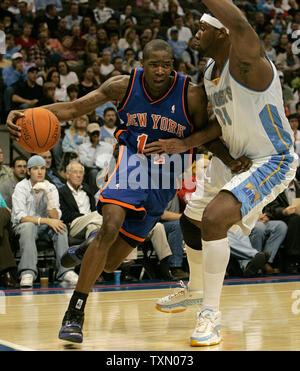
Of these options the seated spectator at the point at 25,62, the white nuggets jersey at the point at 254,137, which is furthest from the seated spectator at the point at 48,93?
the white nuggets jersey at the point at 254,137

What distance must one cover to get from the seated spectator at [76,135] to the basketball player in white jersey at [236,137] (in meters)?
5.13

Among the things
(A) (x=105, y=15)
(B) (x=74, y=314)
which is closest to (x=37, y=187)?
(B) (x=74, y=314)

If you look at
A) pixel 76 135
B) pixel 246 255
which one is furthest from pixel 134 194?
pixel 76 135

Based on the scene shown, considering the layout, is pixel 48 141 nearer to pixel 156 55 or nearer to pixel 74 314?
pixel 156 55

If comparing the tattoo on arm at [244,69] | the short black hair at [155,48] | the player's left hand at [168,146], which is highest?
the short black hair at [155,48]

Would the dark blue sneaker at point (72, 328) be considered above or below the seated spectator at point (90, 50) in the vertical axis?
below

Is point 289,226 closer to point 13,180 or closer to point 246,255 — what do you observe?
point 246,255

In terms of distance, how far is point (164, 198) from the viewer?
180 inches

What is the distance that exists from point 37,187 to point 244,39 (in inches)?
188

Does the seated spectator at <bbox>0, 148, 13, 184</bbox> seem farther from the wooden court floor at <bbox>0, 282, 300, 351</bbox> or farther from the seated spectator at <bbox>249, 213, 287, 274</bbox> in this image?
the seated spectator at <bbox>249, 213, 287, 274</bbox>

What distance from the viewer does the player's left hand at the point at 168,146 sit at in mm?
4320

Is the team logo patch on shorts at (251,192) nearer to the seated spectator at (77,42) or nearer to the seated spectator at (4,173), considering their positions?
the seated spectator at (4,173)

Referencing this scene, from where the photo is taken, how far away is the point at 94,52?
12273mm

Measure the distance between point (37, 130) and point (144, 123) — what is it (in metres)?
0.75
